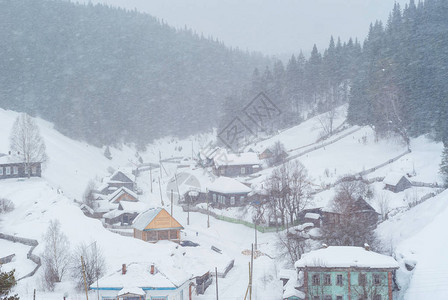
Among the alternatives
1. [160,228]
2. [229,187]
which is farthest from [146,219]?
[229,187]

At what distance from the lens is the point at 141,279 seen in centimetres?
2322

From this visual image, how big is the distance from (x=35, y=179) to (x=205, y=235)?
82.5 feet

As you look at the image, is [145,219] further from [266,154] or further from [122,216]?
[266,154]

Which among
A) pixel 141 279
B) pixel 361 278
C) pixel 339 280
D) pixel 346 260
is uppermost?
pixel 346 260

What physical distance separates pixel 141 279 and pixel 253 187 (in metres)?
30.2

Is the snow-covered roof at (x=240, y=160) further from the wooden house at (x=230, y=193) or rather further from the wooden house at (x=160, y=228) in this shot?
the wooden house at (x=160, y=228)

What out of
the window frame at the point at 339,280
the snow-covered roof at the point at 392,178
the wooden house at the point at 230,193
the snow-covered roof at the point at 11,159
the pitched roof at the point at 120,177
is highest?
the snow-covered roof at the point at 11,159

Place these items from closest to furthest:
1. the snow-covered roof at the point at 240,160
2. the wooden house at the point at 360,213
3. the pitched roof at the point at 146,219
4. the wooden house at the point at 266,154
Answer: the wooden house at the point at 360,213
the pitched roof at the point at 146,219
the snow-covered roof at the point at 240,160
the wooden house at the point at 266,154

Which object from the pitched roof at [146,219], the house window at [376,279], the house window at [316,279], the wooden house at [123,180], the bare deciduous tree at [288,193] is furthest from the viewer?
the wooden house at [123,180]

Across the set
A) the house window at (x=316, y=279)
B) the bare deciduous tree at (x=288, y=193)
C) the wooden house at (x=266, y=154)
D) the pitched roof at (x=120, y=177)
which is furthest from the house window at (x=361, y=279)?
the pitched roof at (x=120, y=177)

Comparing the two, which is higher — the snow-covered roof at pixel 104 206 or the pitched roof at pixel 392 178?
the pitched roof at pixel 392 178

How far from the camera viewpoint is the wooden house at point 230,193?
Result: 51156 millimetres

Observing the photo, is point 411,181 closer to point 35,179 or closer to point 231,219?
point 231,219

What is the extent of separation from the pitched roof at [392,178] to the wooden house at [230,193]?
53.3 feet
